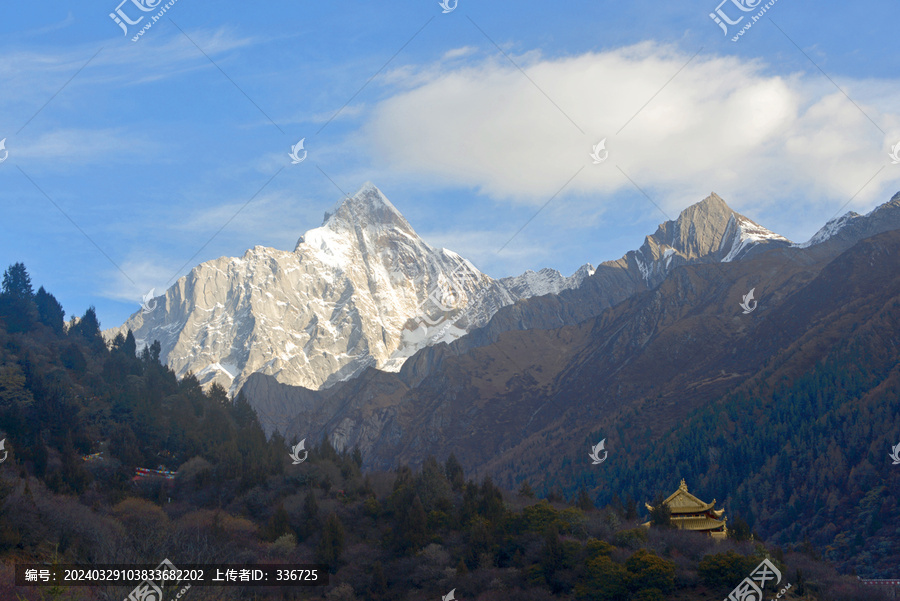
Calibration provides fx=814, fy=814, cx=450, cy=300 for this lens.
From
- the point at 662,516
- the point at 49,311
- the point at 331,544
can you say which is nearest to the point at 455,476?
the point at 331,544

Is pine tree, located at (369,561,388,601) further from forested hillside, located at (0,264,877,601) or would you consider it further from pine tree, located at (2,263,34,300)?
pine tree, located at (2,263,34,300)

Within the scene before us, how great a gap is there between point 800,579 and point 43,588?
57.7 m

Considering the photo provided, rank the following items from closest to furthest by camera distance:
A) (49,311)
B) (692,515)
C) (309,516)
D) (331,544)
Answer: (331,544), (692,515), (309,516), (49,311)

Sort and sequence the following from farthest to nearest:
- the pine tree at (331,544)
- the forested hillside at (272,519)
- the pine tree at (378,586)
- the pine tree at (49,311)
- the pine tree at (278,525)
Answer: the pine tree at (49,311)
the pine tree at (278,525)
the pine tree at (331,544)
the pine tree at (378,586)
the forested hillside at (272,519)

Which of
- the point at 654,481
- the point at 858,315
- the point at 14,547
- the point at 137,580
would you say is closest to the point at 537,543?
the point at 137,580

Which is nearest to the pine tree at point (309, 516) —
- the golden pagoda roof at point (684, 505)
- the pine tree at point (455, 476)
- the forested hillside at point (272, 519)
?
the forested hillside at point (272, 519)

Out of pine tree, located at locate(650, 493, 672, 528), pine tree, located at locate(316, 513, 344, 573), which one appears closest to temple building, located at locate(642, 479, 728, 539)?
pine tree, located at locate(650, 493, 672, 528)

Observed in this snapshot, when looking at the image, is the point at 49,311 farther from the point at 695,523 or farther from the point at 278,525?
the point at 695,523

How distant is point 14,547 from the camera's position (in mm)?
63719

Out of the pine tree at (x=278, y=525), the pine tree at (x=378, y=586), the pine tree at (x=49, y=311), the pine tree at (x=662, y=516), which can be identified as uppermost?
the pine tree at (x=49, y=311)

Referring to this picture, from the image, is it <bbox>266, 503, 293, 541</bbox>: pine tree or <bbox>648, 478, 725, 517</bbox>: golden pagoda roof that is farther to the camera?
<bbox>648, 478, 725, 517</bbox>: golden pagoda roof

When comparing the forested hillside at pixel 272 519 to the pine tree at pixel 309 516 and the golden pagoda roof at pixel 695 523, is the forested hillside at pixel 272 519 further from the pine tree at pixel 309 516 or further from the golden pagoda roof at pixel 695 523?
the golden pagoda roof at pixel 695 523

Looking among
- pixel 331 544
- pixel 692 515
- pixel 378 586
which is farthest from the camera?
pixel 692 515

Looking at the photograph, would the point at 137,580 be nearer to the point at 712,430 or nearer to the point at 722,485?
the point at 722,485
